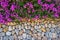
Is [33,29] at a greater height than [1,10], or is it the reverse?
[1,10]

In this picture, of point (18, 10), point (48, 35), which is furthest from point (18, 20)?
point (48, 35)

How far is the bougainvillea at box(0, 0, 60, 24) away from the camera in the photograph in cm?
446

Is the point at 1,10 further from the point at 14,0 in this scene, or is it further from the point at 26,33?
the point at 26,33

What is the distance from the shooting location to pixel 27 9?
4.62m

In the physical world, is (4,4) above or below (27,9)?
above

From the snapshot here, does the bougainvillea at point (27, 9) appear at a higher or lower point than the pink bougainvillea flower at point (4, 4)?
lower

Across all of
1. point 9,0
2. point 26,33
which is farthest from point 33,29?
point 9,0

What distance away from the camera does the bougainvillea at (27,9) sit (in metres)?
4.46

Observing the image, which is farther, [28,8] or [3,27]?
[28,8]

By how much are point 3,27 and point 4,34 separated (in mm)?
142

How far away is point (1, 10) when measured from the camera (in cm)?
447

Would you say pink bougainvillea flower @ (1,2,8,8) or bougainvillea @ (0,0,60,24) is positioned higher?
pink bougainvillea flower @ (1,2,8,8)

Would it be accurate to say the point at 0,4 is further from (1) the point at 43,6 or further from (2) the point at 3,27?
(1) the point at 43,6

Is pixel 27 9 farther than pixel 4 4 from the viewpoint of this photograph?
Yes
